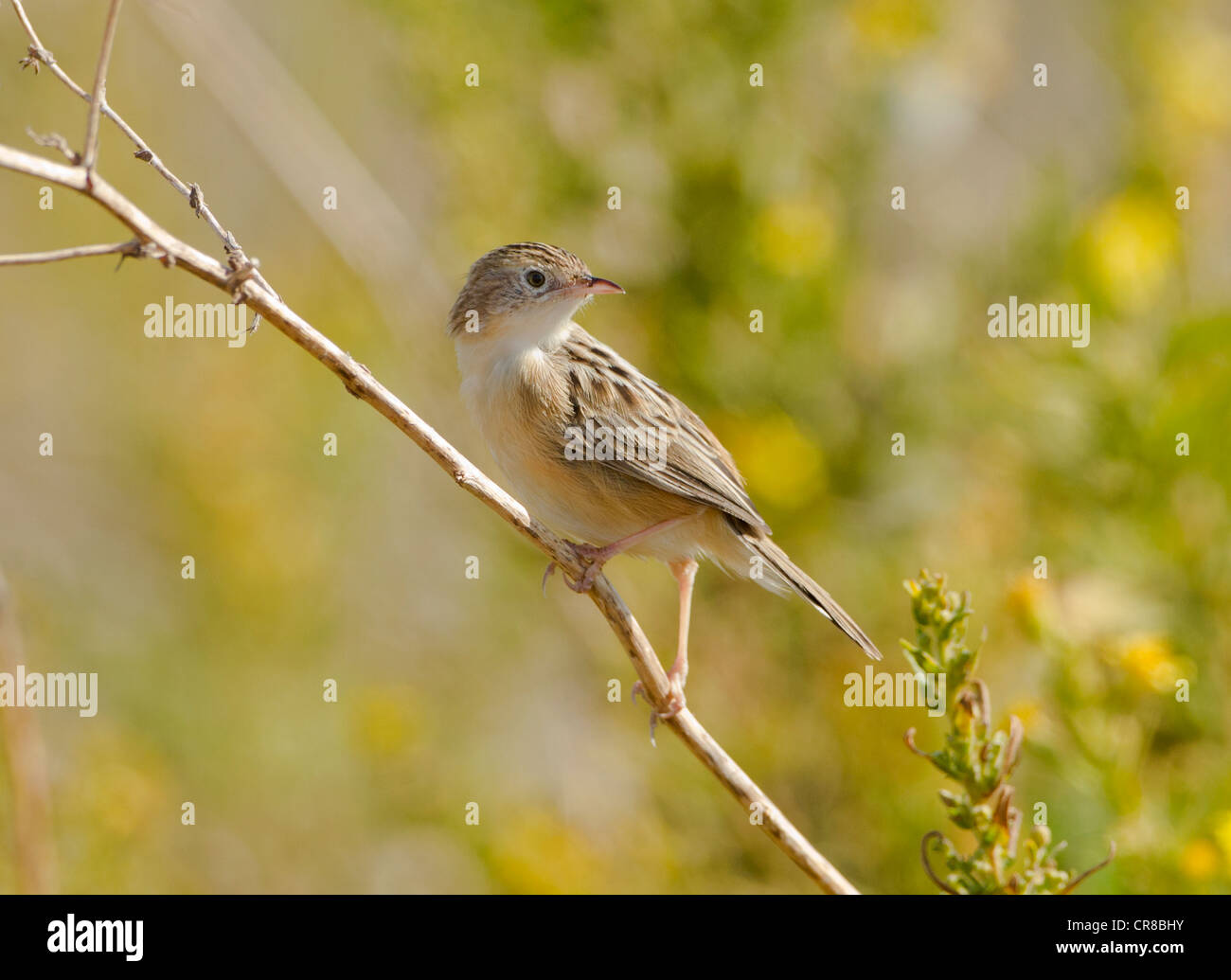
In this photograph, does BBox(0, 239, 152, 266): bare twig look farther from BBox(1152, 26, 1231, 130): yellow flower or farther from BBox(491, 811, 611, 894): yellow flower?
BBox(1152, 26, 1231, 130): yellow flower

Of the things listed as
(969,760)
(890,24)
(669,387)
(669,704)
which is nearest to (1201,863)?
(969,760)

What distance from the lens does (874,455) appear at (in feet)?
18.0

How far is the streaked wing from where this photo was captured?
4074mm

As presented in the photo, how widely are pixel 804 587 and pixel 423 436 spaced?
5.86 feet

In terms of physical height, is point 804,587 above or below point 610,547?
below

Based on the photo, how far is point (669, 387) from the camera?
5.55m

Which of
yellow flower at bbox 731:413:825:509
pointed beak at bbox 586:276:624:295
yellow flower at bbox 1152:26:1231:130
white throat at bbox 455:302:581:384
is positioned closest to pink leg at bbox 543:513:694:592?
white throat at bbox 455:302:581:384

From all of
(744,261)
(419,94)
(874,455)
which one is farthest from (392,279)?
(874,455)

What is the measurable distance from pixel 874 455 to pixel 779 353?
27.4 inches

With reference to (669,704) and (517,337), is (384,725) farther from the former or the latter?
(669,704)

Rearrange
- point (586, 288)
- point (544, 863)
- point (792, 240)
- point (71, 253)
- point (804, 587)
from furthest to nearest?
point (792, 240) → point (544, 863) → point (586, 288) → point (804, 587) → point (71, 253)

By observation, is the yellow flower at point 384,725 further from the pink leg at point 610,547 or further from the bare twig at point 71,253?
the bare twig at point 71,253

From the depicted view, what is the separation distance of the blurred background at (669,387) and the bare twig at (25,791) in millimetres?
137

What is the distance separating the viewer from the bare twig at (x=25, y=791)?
10.8ft
